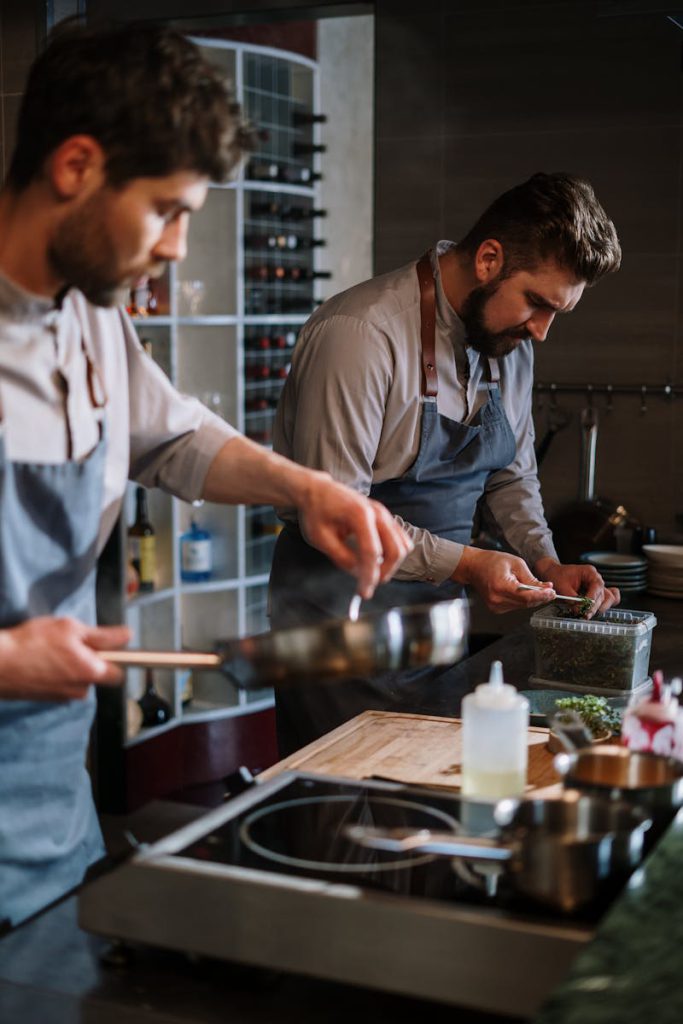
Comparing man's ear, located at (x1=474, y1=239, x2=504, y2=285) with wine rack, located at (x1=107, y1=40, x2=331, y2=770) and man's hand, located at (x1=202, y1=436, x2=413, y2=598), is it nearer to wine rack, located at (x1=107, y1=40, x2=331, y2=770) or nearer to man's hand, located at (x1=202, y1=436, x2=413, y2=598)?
man's hand, located at (x1=202, y1=436, x2=413, y2=598)

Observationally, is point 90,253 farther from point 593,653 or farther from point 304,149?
point 304,149

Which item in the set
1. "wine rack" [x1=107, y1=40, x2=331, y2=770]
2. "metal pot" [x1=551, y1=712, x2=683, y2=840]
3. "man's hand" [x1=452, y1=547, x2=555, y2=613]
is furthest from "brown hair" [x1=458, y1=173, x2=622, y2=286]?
"wine rack" [x1=107, y1=40, x2=331, y2=770]

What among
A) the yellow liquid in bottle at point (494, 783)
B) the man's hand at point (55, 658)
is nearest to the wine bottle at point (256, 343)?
the yellow liquid in bottle at point (494, 783)

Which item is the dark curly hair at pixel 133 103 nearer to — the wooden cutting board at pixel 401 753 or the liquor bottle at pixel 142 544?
the wooden cutting board at pixel 401 753

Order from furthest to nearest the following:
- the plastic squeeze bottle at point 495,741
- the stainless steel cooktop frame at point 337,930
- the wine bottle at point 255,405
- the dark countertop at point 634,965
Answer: the wine bottle at point 255,405
the plastic squeeze bottle at point 495,741
the stainless steel cooktop frame at point 337,930
the dark countertop at point 634,965

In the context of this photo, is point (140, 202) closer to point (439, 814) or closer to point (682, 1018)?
point (439, 814)

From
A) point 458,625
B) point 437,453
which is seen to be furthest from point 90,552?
point 437,453

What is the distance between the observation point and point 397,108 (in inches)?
188

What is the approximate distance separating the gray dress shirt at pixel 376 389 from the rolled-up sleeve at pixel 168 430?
0.70m

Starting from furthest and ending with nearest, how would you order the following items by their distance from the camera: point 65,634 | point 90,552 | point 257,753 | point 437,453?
point 257,753, point 437,453, point 90,552, point 65,634

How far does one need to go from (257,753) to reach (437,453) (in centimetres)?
287

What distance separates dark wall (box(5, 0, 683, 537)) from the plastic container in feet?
6.97

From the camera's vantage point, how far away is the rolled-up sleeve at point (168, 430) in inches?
75.8

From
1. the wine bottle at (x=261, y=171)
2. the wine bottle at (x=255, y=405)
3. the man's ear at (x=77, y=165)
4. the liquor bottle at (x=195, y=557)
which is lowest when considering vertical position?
the liquor bottle at (x=195, y=557)
